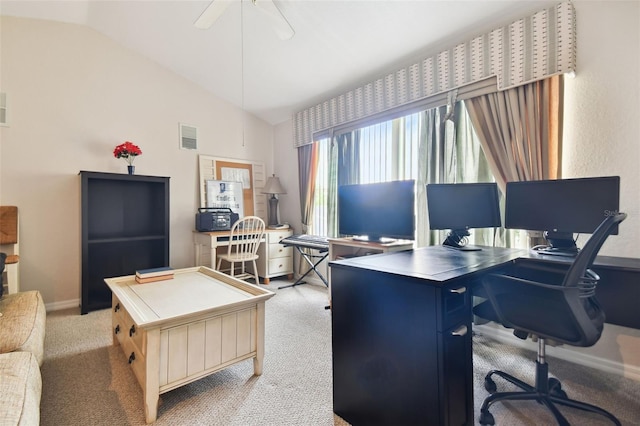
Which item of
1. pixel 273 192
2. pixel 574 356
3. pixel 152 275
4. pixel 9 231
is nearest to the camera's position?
pixel 574 356

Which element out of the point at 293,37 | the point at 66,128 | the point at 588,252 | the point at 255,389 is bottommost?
the point at 255,389

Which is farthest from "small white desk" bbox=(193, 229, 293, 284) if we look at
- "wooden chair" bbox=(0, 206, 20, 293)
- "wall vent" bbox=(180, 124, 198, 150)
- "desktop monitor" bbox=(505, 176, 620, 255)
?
"desktop monitor" bbox=(505, 176, 620, 255)

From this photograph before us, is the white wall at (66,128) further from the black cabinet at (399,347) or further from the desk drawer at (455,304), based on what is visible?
the desk drawer at (455,304)

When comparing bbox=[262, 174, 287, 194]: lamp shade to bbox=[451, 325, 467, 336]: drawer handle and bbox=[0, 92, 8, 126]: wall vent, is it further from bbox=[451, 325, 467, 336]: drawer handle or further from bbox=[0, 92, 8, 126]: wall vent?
bbox=[451, 325, 467, 336]: drawer handle

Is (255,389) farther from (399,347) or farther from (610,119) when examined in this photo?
(610,119)

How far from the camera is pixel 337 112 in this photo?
3648 mm

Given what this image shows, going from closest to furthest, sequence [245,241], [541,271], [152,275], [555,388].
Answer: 1. [555,388]
2. [541,271]
3. [152,275]
4. [245,241]

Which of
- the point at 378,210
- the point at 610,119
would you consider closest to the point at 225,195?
the point at 378,210

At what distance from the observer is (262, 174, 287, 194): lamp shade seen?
4362 millimetres

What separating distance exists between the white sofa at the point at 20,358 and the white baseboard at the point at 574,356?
9.18 feet

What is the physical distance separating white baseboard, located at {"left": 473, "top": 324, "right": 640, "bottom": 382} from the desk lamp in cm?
305

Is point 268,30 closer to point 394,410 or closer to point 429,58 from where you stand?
point 429,58

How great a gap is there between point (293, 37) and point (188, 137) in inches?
77.9

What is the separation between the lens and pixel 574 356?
6.70 feet
